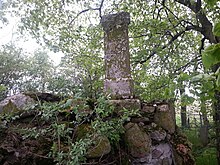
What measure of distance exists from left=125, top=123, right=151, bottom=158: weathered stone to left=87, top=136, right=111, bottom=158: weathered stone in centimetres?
29

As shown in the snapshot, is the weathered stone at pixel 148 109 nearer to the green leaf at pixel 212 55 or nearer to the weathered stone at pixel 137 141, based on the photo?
the weathered stone at pixel 137 141

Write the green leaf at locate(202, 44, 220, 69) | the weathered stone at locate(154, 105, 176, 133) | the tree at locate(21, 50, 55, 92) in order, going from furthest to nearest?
1. the tree at locate(21, 50, 55, 92)
2. the weathered stone at locate(154, 105, 176, 133)
3. the green leaf at locate(202, 44, 220, 69)

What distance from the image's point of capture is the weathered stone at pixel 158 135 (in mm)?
2443

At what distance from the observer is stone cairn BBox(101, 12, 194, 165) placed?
7.53 ft

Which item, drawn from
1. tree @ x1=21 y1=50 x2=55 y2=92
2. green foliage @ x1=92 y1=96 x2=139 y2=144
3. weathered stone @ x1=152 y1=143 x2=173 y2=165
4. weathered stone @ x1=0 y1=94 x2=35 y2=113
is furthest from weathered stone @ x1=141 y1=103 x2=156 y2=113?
tree @ x1=21 y1=50 x2=55 y2=92

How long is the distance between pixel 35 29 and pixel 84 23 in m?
1.31

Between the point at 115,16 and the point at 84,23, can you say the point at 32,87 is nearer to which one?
the point at 84,23

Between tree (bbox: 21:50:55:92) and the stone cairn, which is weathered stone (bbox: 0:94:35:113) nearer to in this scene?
the stone cairn

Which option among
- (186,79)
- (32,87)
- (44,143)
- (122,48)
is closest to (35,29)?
(32,87)

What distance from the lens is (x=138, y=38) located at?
18.0 ft

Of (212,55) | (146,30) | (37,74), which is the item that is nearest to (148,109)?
(212,55)

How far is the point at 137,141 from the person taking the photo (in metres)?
2.27

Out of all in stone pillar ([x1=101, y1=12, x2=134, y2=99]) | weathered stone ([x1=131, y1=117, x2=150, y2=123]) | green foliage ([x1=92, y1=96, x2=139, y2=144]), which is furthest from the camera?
stone pillar ([x1=101, y1=12, x2=134, y2=99])

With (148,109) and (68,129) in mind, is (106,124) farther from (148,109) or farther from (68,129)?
(148,109)
